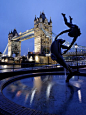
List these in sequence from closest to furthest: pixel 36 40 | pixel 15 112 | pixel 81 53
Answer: pixel 15 112 → pixel 81 53 → pixel 36 40

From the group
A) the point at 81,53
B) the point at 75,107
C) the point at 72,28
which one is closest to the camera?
the point at 75,107

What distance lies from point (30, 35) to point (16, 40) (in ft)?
47.6

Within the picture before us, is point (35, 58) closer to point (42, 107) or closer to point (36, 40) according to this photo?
point (36, 40)

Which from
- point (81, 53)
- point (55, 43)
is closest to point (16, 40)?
point (81, 53)

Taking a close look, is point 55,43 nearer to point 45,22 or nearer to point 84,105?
point 84,105

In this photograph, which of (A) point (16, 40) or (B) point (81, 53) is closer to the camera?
(B) point (81, 53)

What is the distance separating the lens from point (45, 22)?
42469 millimetres

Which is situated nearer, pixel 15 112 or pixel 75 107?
pixel 15 112

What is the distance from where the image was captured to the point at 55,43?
194 inches

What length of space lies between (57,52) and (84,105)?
2923 mm

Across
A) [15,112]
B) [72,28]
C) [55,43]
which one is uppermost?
[72,28]

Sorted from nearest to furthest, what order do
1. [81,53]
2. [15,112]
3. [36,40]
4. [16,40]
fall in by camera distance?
Result: 1. [15,112]
2. [81,53]
3. [36,40]
4. [16,40]

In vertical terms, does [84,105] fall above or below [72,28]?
below

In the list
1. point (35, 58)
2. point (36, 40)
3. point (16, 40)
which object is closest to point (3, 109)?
point (35, 58)
